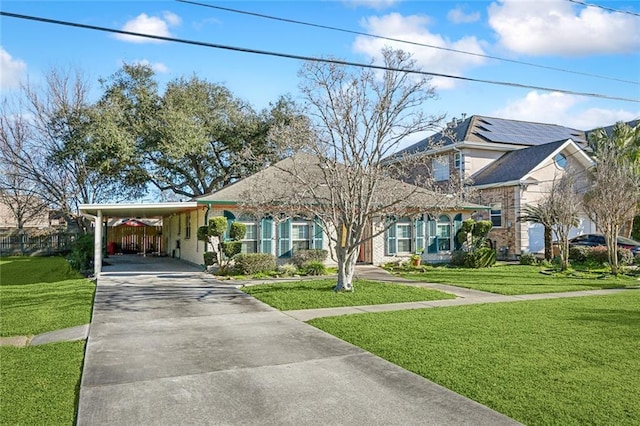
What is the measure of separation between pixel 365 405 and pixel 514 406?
1.39m

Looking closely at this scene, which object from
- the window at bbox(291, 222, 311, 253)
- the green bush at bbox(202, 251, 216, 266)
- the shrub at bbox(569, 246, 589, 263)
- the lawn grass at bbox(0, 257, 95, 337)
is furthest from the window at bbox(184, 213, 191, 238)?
the shrub at bbox(569, 246, 589, 263)

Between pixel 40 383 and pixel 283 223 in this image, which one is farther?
pixel 283 223

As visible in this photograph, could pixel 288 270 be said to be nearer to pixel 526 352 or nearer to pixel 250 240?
pixel 250 240

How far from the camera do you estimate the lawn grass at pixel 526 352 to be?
14.9 feet

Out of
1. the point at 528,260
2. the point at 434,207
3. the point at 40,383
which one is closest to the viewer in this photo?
the point at 40,383

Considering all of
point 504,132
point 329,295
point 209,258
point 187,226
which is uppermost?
point 504,132

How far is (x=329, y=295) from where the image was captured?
38.3 feet

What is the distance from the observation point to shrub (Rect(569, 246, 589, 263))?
2155 cm

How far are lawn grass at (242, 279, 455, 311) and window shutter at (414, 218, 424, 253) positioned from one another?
729 centimetres

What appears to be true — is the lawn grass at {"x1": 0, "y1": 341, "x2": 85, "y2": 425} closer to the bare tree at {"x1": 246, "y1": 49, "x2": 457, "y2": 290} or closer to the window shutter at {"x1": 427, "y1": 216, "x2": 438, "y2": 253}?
the bare tree at {"x1": 246, "y1": 49, "x2": 457, "y2": 290}

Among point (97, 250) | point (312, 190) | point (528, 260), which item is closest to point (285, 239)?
point (312, 190)

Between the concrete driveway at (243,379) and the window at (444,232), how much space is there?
13.8 metres

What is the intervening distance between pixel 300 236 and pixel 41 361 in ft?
42.5

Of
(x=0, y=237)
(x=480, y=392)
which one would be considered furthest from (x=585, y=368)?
(x=0, y=237)
